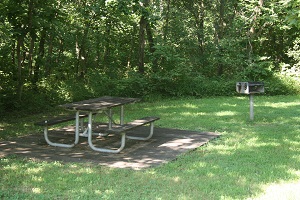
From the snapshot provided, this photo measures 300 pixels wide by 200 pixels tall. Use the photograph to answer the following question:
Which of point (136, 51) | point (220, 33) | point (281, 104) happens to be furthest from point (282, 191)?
point (220, 33)

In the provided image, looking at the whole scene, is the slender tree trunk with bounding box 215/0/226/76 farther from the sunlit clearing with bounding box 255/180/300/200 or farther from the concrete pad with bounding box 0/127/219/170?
the sunlit clearing with bounding box 255/180/300/200

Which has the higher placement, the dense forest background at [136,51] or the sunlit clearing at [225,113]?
the dense forest background at [136,51]

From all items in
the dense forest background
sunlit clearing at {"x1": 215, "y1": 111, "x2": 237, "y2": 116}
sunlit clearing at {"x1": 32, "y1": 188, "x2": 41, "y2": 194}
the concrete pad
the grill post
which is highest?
the dense forest background

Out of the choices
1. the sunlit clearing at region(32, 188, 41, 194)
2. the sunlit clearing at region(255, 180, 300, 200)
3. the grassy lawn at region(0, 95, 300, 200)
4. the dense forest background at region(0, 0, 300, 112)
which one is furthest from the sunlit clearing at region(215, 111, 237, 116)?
the sunlit clearing at region(32, 188, 41, 194)

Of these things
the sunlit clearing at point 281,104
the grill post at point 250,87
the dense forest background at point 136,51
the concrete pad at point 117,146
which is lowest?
the concrete pad at point 117,146

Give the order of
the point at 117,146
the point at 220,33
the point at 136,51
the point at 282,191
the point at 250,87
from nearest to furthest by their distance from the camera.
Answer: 1. the point at 282,191
2. the point at 117,146
3. the point at 250,87
4. the point at 136,51
5. the point at 220,33

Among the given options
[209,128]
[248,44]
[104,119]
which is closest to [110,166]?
[209,128]

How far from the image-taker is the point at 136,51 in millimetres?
18312

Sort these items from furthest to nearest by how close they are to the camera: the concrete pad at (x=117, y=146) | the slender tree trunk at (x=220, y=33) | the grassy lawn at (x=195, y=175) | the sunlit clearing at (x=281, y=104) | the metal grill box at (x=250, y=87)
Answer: the slender tree trunk at (x=220, y=33) < the sunlit clearing at (x=281, y=104) < the metal grill box at (x=250, y=87) < the concrete pad at (x=117, y=146) < the grassy lawn at (x=195, y=175)

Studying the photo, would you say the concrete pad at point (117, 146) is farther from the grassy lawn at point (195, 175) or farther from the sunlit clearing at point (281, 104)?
the sunlit clearing at point (281, 104)

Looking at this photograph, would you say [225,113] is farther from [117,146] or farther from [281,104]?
[117,146]

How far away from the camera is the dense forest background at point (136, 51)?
1118cm

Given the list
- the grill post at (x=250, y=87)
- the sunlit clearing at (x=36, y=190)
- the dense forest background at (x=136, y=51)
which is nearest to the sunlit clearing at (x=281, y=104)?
the dense forest background at (x=136, y=51)

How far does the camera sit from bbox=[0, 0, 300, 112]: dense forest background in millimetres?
11180
